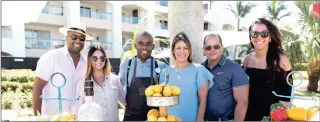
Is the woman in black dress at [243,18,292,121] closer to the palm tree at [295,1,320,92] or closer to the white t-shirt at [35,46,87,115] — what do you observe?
the white t-shirt at [35,46,87,115]

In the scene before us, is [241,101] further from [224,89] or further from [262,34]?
[262,34]

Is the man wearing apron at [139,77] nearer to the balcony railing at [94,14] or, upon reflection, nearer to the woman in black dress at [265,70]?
the woman in black dress at [265,70]

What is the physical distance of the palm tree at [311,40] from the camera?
40.9ft

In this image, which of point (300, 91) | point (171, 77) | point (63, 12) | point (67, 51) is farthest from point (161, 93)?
point (63, 12)

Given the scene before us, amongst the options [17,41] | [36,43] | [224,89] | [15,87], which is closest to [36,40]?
[36,43]

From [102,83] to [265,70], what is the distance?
133 centimetres

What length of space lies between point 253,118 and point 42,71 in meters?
1.85

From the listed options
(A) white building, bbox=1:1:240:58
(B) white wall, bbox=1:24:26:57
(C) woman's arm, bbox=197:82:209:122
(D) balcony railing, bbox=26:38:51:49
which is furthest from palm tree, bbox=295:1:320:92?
(B) white wall, bbox=1:24:26:57

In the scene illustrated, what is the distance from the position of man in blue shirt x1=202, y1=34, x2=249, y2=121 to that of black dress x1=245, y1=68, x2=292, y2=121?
0.17 metres

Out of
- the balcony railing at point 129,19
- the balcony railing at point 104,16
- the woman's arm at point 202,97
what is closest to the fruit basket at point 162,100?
the woman's arm at point 202,97

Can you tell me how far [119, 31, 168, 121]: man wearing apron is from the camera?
270 cm

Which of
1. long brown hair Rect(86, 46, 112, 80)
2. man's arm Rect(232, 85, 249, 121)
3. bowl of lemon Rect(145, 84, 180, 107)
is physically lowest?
man's arm Rect(232, 85, 249, 121)

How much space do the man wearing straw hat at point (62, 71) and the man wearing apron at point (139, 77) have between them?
1.35 feet

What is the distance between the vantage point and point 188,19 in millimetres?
3707
